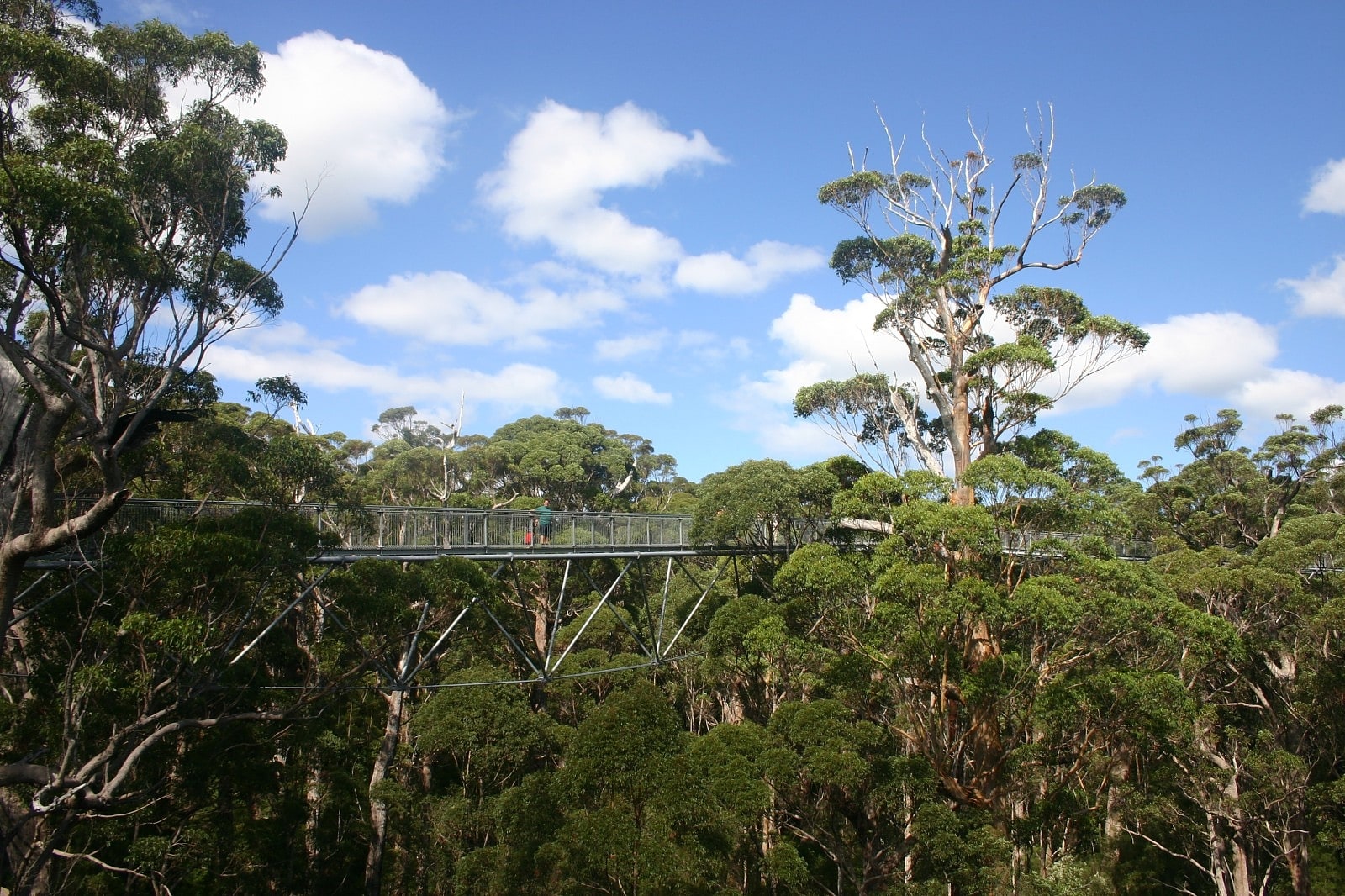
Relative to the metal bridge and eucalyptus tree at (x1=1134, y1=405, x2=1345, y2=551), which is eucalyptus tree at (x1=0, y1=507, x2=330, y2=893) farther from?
eucalyptus tree at (x1=1134, y1=405, x2=1345, y2=551)

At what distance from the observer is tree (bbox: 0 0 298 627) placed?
8383mm

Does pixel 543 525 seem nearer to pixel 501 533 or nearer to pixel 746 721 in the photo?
pixel 501 533

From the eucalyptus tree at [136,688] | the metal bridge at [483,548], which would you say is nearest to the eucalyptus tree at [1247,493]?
the metal bridge at [483,548]

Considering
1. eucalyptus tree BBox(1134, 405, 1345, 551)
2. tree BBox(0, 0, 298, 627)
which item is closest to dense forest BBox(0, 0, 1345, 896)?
tree BBox(0, 0, 298, 627)

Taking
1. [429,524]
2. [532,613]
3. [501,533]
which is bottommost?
[532,613]

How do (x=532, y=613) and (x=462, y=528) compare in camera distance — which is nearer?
(x=462, y=528)

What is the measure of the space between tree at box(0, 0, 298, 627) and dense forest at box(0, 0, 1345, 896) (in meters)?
0.05

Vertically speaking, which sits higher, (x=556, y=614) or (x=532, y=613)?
(x=556, y=614)

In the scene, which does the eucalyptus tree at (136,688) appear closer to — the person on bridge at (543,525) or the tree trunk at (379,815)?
the tree trunk at (379,815)

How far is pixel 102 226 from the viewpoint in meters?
8.45

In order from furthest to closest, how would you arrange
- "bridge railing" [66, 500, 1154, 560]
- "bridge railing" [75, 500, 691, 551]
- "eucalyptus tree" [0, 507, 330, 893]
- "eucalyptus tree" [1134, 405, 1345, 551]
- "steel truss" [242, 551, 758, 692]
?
"eucalyptus tree" [1134, 405, 1345, 551], "steel truss" [242, 551, 758, 692], "bridge railing" [66, 500, 1154, 560], "bridge railing" [75, 500, 691, 551], "eucalyptus tree" [0, 507, 330, 893]

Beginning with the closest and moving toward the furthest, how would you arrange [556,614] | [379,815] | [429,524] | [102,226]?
[102,226], [429,524], [379,815], [556,614]

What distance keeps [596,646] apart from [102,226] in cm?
1800

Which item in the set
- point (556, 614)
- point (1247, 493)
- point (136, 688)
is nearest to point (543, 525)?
point (556, 614)
